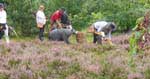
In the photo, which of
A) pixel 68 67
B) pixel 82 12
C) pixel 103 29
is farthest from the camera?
pixel 82 12

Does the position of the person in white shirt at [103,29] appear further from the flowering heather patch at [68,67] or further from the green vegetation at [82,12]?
the green vegetation at [82,12]

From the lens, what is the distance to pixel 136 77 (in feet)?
34.9

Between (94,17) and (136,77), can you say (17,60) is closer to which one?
(136,77)

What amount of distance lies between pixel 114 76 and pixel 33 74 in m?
1.78

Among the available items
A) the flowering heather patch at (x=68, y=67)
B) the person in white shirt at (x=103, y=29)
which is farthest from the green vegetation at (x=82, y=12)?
the flowering heather patch at (x=68, y=67)

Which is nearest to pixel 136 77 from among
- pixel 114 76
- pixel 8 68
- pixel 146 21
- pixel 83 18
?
pixel 114 76

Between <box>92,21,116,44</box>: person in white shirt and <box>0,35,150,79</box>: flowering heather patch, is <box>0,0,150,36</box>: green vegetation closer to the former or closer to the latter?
<box>92,21,116,44</box>: person in white shirt

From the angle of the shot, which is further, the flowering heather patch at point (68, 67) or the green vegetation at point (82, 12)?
the green vegetation at point (82, 12)

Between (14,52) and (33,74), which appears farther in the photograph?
(14,52)

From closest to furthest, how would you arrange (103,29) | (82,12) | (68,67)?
(68,67), (103,29), (82,12)

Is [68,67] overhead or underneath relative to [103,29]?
overhead

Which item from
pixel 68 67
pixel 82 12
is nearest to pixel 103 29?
pixel 68 67

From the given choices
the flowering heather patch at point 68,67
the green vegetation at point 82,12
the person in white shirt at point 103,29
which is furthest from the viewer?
the green vegetation at point 82,12

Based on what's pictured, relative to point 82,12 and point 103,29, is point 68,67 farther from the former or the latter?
point 82,12
